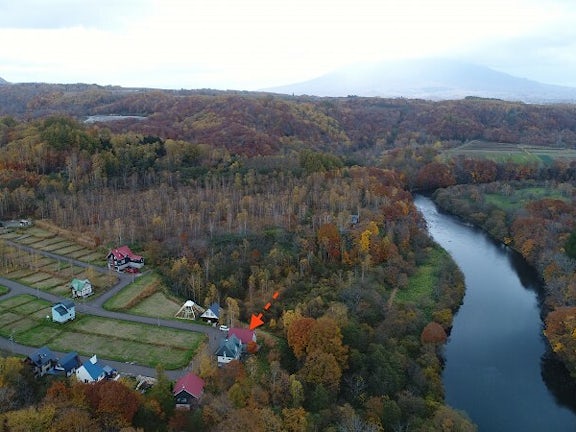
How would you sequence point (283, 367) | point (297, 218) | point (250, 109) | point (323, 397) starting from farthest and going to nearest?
point (250, 109) < point (297, 218) < point (283, 367) < point (323, 397)

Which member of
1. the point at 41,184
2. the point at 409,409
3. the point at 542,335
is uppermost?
the point at 41,184

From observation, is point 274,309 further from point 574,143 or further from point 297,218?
point 574,143

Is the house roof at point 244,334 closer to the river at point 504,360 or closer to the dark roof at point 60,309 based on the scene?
the dark roof at point 60,309

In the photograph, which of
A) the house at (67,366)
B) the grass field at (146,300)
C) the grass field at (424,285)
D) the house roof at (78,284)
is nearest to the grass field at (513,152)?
the grass field at (424,285)

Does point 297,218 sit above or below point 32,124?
below

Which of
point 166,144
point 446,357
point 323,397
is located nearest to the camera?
point 323,397

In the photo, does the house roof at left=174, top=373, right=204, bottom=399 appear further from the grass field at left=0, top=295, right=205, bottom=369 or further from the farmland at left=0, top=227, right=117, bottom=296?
the farmland at left=0, top=227, right=117, bottom=296

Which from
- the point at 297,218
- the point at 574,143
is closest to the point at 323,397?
the point at 297,218

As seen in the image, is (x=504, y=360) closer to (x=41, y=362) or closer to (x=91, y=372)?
(x=91, y=372)
